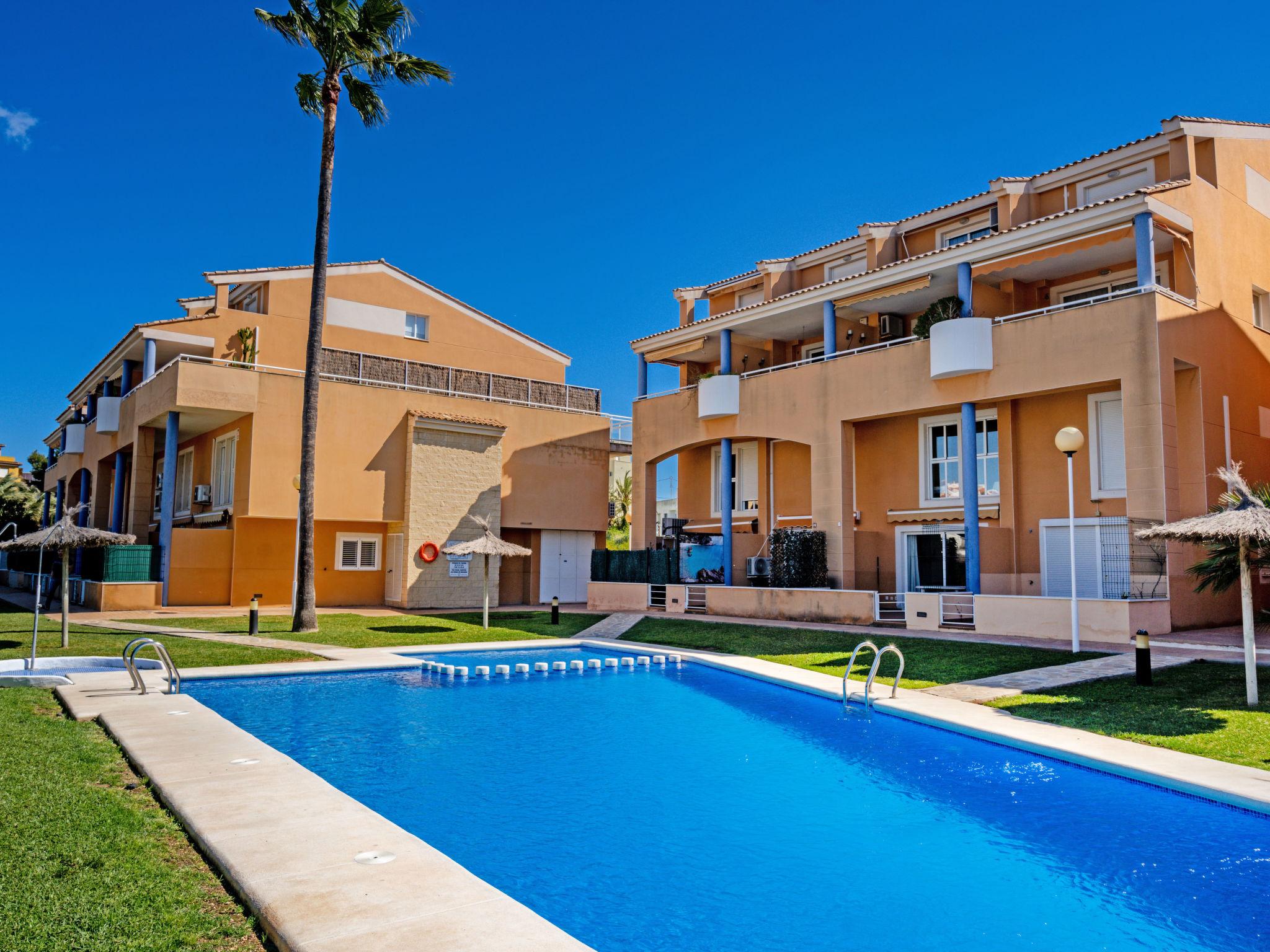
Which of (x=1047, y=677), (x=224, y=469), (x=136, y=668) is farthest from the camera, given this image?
(x=224, y=469)

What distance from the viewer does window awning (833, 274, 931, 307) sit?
22250 mm

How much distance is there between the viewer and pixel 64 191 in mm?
30109

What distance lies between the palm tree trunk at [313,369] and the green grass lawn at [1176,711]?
1486cm

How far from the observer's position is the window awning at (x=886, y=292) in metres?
22.2

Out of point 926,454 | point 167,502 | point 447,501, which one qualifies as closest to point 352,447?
point 447,501

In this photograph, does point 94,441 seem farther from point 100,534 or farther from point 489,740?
point 489,740

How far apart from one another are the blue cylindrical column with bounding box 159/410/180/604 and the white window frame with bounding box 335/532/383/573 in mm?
4844

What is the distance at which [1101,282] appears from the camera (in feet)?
69.2

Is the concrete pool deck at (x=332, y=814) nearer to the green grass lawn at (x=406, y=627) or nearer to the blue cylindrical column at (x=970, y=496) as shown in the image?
the green grass lawn at (x=406, y=627)

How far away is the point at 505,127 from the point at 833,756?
23318mm

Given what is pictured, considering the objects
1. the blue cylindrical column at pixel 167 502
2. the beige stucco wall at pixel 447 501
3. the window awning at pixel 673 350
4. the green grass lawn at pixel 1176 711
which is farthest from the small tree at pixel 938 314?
the blue cylindrical column at pixel 167 502

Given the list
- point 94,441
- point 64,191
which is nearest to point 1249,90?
point 64,191

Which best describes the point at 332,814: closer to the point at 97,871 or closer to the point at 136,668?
the point at 97,871

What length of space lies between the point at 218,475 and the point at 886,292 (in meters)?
21.8
